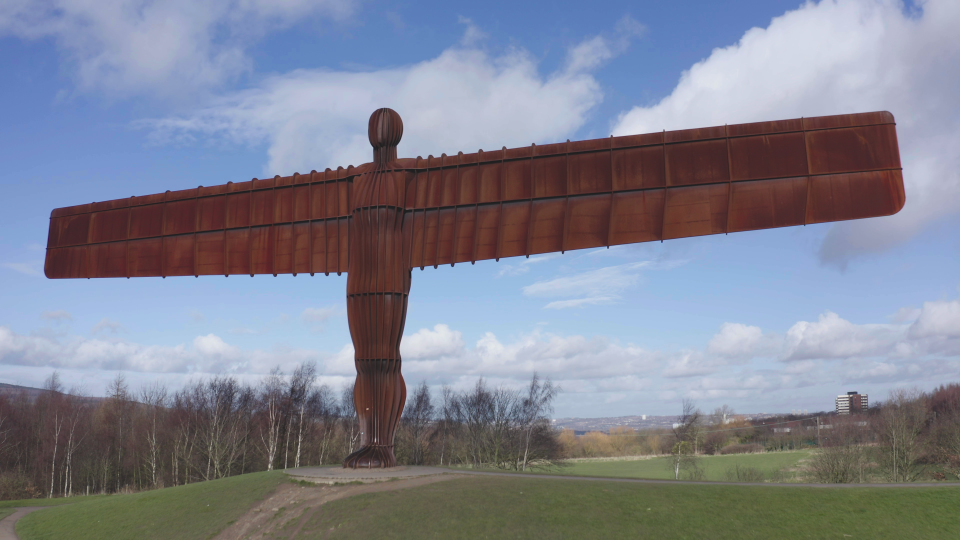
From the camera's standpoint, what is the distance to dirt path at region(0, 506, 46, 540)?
1992cm

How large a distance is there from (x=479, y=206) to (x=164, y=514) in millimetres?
12303

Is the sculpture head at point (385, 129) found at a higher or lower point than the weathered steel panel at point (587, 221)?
higher

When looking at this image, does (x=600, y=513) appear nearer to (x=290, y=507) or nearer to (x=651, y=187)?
(x=290, y=507)

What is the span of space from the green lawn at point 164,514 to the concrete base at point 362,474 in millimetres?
1032

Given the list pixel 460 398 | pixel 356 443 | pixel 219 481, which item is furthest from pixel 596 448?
pixel 219 481

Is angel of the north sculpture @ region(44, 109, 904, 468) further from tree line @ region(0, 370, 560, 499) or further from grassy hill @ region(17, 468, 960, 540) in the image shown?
tree line @ region(0, 370, 560, 499)

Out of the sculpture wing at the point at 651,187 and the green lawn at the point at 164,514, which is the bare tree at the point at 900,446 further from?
the green lawn at the point at 164,514

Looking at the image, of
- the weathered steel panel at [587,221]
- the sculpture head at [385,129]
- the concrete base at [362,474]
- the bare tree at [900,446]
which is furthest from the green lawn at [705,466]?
the sculpture head at [385,129]

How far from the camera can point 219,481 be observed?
1889cm

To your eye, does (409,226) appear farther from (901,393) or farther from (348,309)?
(901,393)

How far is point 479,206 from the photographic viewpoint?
16422 mm

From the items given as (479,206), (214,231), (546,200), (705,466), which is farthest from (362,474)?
(705,466)

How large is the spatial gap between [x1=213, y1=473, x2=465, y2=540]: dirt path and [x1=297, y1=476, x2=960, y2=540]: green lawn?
0.44 m

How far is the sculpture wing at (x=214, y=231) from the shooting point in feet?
58.2
